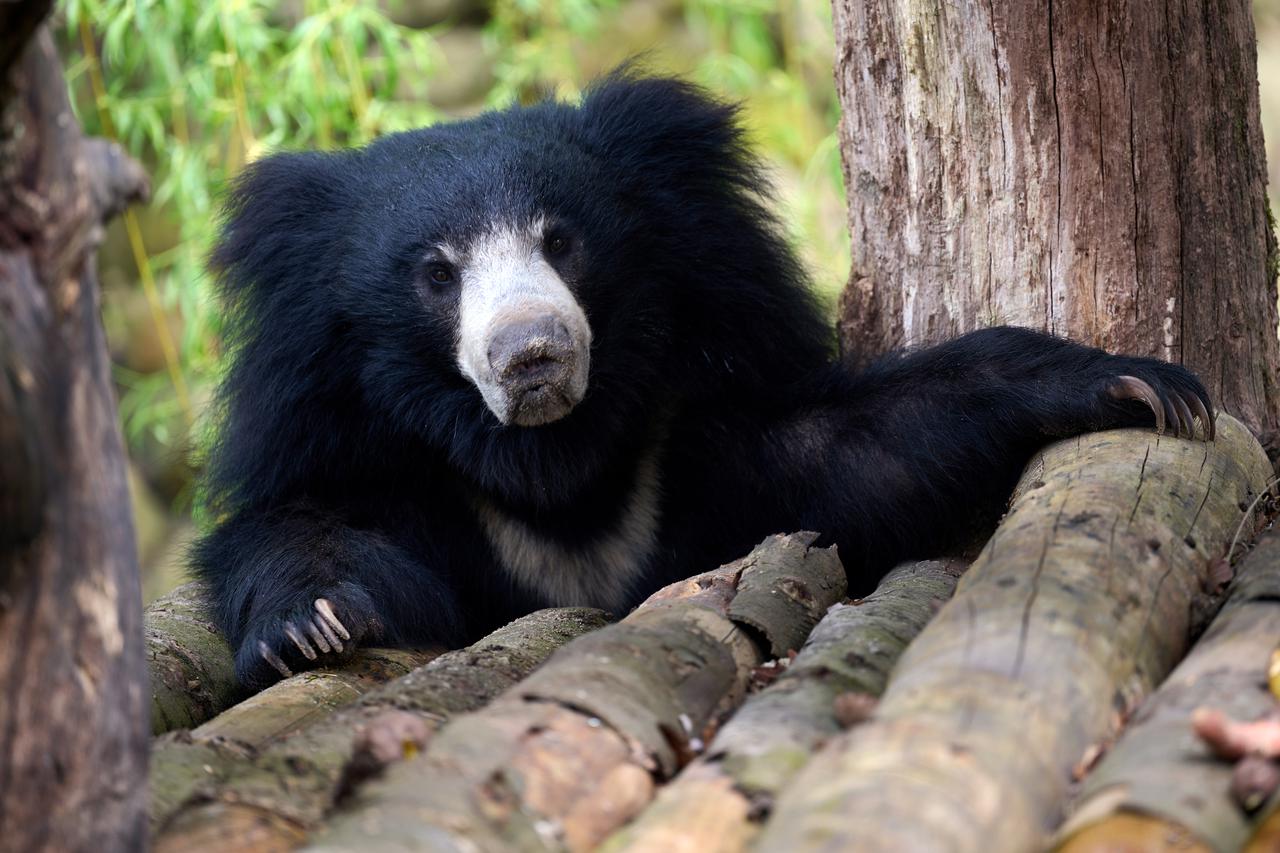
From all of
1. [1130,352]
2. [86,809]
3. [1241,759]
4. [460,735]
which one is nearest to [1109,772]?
[1241,759]

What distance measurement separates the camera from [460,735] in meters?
1.89

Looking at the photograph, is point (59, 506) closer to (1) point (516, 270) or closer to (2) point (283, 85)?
(1) point (516, 270)

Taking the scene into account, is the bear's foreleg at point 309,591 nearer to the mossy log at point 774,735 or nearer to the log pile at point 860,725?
the log pile at point 860,725

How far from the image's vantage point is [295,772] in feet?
6.81

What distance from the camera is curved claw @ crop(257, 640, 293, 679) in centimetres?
320

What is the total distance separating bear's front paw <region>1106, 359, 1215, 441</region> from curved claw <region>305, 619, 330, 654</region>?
176cm

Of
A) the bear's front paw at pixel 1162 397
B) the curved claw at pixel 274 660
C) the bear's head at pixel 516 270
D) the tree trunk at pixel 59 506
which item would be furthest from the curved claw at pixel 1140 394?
the tree trunk at pixel 59 506

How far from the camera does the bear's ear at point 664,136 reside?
375 cm

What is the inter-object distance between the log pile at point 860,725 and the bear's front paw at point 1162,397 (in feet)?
0.52

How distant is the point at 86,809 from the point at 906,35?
259 cm

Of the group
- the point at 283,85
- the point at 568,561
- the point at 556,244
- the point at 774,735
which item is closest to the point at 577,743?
the point at 774,735

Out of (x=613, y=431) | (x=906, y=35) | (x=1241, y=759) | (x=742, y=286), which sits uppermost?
(x=906, y=35)

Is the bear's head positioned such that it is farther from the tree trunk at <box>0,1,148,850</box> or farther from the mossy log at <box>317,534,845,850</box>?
the tree trunk at <box>0,1,148,850</box>

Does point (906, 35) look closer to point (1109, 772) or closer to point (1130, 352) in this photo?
point (1130, 352)
